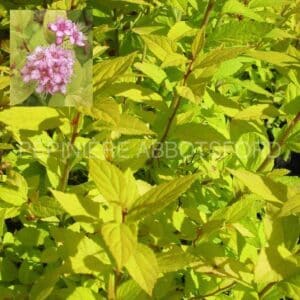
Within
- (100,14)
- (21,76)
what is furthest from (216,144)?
(100,14)

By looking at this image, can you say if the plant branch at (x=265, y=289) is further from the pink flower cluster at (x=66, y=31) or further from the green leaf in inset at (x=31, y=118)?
the pink flower cluster at (x=66, y=31)

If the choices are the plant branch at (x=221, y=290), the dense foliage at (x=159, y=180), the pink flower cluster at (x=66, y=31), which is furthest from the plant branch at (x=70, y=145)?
the plant branch at (x=221, y=290)

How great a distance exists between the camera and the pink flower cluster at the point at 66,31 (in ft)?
3.77

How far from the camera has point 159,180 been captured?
1356 mm

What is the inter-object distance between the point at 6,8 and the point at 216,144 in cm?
93

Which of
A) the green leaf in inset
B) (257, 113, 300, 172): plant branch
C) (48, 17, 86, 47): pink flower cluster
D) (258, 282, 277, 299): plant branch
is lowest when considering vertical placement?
(258, 282, 277, 299): plant branch

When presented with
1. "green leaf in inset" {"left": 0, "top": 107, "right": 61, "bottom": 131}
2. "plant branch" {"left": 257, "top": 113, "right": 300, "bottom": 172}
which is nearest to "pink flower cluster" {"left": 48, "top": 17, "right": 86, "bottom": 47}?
"green leaf in inset" {"left": 0, "top": 107, "right": 61, "bottom": 131}

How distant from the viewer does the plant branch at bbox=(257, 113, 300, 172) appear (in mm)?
1284

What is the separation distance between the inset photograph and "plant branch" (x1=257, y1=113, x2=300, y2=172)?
0.56 m

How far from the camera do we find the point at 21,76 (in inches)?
46.0

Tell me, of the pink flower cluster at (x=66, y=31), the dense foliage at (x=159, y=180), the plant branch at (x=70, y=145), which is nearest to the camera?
the dense foliage at (x=159, y=180)

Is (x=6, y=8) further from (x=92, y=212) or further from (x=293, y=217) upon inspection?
(x=293, y=217)

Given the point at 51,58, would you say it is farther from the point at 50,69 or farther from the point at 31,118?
the point at 31,118

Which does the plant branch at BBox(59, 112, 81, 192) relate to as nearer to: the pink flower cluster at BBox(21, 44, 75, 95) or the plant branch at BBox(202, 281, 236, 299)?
the pink flower cluster at BBox(21, 44, 75, 95)
